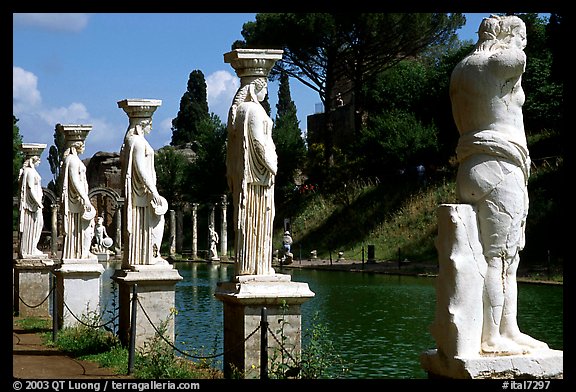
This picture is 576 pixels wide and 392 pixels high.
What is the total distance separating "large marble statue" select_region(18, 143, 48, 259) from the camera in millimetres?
15844

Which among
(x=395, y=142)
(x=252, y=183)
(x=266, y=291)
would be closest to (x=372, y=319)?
(x=252, y=183)

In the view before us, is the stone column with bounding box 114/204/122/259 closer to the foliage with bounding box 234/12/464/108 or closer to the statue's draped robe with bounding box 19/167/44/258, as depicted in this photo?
the foliage with bounding box 234/12/464/108

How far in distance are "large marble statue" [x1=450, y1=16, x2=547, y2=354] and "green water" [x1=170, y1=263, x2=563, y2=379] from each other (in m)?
3.62

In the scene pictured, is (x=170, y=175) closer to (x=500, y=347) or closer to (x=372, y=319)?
(x=372, y=319)

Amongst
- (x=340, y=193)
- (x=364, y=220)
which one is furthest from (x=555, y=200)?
(x=340, y=193)

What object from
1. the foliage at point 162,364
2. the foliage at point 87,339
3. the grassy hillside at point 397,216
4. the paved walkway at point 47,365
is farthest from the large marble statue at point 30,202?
the grassy hillside at point 397,216

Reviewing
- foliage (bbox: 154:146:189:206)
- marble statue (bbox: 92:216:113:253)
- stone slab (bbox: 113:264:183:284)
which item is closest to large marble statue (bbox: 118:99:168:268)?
stone slab (bbox: 113:264:183:284)

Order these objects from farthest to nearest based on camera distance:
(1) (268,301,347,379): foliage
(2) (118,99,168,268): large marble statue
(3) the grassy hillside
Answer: (3) the grassy hillside < (2) (118,99,168,268): large marble statue < (1) (268,301,347,379): foliage

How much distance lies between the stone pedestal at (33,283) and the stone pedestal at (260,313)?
346 inches

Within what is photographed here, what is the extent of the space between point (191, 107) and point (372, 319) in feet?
141

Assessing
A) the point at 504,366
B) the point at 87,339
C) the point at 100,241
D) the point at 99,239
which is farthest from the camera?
the point at 100,241

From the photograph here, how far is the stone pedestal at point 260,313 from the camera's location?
764 centimetres

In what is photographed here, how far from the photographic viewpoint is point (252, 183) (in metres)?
8.05
